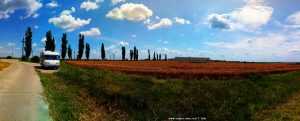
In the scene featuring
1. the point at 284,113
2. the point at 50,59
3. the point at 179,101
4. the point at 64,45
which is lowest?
the point at 284,113

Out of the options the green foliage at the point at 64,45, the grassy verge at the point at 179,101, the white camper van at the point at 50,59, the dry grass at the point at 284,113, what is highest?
the green foliage at the point at 64,45

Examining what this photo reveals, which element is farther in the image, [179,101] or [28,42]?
[28,42]

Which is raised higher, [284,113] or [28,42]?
[28,42]

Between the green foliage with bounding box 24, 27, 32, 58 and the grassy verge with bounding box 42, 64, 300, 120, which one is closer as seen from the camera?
the grassy verge with bounding box 42, 64, 300, 120

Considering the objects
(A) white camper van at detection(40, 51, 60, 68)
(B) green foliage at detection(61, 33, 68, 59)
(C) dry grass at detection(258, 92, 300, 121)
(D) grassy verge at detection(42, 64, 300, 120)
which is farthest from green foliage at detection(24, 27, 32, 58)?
(C) dry grass at detection(258, 92, 300, 121)

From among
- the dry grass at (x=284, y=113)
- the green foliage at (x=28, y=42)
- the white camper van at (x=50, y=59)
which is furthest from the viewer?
the green foliage at (x=28, y=42)

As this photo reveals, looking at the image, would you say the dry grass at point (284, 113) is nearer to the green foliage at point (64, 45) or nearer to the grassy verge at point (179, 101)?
the grassy verge at point (179, 101)

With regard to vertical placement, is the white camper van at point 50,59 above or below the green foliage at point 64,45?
below

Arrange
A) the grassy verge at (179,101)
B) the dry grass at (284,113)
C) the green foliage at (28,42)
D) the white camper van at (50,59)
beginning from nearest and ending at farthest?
1. the grassy verge at (179,101)
2. the dry grass at (284,113)
3. the white camper van at (50,59)
4. the green foliage at (28,42)

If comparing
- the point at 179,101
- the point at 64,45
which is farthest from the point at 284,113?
the point at 64,45

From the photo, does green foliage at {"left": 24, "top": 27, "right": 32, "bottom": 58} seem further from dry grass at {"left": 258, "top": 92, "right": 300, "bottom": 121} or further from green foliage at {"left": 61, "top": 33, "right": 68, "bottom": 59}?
dry grass at {"left": 258, "top": 92, "right": 300, "bottom": 121}

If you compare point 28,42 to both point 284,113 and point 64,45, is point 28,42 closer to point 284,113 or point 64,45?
point 64,45

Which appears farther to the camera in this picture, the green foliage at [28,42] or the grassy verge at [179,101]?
the green foliage at [28,42]

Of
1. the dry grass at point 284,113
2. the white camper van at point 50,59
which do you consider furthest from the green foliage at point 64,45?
the dry grass at point 284,113
